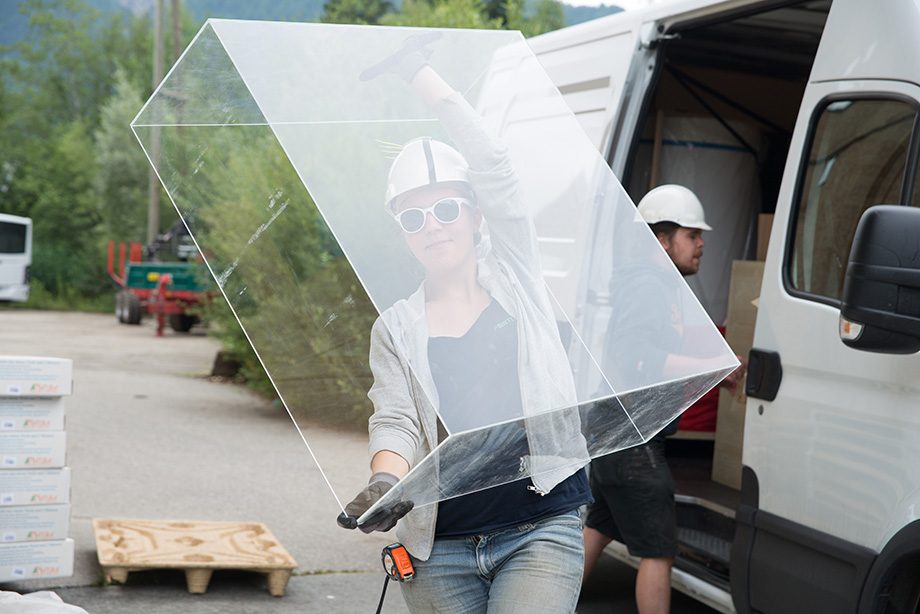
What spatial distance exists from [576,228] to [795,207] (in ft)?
4.52

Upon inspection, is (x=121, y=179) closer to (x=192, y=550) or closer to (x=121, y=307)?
(x=121, y=307)

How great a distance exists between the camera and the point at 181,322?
21016mm

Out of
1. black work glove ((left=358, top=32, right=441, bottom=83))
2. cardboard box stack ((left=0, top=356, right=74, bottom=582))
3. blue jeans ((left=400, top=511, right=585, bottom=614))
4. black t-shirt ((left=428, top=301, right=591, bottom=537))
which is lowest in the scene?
cardboard box stack ((left=0, top=356, right=74, bottom=582))

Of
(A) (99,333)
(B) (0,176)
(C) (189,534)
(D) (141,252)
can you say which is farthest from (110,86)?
(C) (189,534)

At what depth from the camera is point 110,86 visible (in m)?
52.9

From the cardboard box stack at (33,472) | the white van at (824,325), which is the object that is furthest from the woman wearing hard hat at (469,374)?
the cardboard box stack at (33,472)

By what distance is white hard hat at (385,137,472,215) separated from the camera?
6.57 ft

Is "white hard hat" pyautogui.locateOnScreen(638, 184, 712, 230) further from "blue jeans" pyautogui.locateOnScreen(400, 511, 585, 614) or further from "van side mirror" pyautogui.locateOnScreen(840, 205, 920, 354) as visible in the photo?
"blue jeans" pyautogui.locateOnScreen(400, 511, 585, 614)

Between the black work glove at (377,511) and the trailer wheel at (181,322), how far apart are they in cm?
1966

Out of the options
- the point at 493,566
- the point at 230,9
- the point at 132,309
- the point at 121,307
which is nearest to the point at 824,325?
the point at 493,566

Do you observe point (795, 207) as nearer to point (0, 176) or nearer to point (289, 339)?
point (289, 339)

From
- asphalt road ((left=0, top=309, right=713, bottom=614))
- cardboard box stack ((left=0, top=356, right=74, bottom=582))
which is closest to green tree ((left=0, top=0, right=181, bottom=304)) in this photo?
asphalt road ((left=0, top=309, right=713, bottom=614))

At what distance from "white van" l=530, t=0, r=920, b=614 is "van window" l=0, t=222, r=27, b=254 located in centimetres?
2451

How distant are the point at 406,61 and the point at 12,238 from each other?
26.6 m
